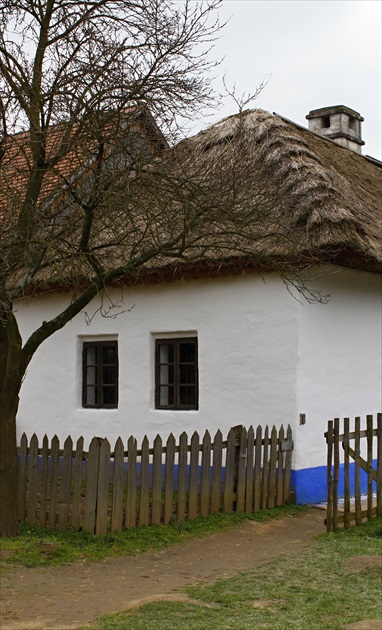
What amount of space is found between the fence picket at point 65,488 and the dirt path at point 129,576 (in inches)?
39.2

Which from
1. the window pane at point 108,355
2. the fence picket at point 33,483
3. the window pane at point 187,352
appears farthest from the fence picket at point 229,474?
the window pane at point 108,355

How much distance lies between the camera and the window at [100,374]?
11672mm

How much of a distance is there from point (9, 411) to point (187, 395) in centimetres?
335

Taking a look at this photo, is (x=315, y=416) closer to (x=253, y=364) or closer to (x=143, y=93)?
(x=253, y=364)

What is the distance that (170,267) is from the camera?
34.2 feet

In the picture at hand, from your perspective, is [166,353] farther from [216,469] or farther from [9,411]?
[9,411]

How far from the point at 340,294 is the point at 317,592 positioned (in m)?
5.30

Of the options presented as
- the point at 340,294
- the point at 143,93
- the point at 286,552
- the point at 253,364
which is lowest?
the point at 286,552

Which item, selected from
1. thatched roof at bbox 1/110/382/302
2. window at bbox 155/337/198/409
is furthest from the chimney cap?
window at bbox 155/337/198/409

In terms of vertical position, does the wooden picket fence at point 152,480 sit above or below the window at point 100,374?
below

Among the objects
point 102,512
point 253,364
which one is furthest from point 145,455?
point 253,364

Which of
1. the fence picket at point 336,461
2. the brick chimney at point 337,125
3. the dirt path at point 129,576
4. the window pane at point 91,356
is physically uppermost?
the brick chimney at point 337,125

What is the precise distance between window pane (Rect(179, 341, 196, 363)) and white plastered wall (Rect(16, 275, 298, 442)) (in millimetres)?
232

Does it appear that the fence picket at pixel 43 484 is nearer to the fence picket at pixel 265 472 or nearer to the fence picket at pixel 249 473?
the fence picket at pixel 249 473
